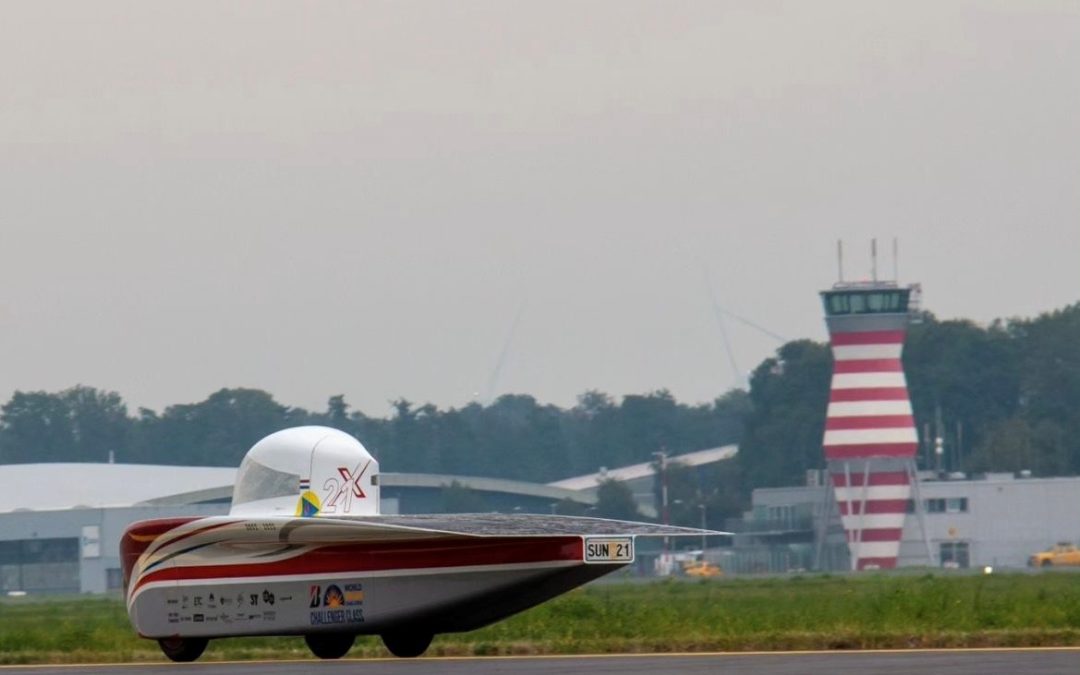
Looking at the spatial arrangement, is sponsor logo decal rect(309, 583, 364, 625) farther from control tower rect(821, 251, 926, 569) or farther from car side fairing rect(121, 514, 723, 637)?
control tower rect(821, 251, 926, 569)

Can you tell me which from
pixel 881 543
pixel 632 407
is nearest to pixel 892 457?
pixel 881 543

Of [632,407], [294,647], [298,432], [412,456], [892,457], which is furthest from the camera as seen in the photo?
[632,407]

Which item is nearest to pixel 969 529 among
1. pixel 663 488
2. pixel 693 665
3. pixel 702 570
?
pixel 702 570

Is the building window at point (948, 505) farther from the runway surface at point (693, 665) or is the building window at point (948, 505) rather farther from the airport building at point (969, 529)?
the runway surface at point (693, 665)

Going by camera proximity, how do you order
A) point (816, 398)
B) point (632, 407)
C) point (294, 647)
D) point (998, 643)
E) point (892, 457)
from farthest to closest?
point (632, 407), point (816, 398), point (892, 457), point (294, 647), point (998, 643)

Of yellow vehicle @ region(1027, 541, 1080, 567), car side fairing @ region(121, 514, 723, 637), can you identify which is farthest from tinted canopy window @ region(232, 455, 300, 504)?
yellow vehicle @ region(1027, 541, 1080, 567)

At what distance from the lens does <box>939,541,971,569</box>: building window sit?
11762 centimetres

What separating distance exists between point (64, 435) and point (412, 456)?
30005mm

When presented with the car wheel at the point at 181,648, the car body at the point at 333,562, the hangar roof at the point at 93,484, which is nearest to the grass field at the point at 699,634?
the car wheel at the point at 181,648

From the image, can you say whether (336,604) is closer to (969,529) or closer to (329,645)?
(329,645)

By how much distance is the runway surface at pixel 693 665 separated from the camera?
1872cm

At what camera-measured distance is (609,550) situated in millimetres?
22422

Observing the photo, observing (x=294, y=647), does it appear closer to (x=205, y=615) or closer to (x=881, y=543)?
(x=205, y=615)

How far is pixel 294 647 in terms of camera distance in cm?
2791
